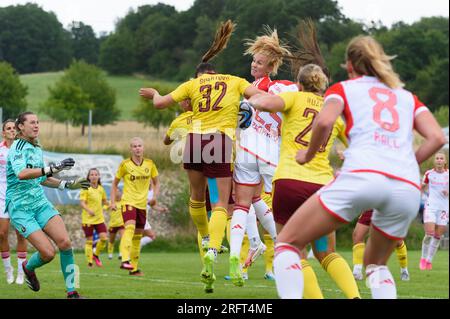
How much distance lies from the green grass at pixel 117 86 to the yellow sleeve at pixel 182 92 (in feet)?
182

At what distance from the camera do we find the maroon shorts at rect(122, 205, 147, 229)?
15055 millimetres

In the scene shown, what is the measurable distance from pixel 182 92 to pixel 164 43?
235 feet

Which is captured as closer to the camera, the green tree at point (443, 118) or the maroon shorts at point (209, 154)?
the maroon shorts at point (209, 154)

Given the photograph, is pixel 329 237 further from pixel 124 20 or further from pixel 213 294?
pixel 124 20

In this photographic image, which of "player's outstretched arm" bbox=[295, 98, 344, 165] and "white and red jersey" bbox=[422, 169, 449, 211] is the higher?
"player's outstretched arm" bbox=[295, 98, 344, 165]

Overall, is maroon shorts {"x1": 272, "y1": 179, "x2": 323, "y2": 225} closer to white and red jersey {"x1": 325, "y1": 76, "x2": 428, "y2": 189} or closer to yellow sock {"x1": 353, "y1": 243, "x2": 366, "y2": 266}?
white and red jersey {"x1": 325, "y1": 76, "x2": 428, "y2": 189}

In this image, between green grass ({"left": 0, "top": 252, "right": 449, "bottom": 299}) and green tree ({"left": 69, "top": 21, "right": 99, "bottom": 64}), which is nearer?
green grass ({"left": 0, "top": 252, "right": 449, "bottom": 299})

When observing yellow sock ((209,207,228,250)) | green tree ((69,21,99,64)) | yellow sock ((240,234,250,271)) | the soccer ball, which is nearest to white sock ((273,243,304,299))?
yellow sock ((209,207,228,250))

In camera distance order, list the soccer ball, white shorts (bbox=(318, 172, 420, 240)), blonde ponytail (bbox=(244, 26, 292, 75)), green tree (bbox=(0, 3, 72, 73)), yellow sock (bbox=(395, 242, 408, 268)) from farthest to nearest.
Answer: green tree (bbox=(0, 3, 72, 73)), yellow sock (bbox=(395, 242, 408, 268)), blonde ponytail (bbox=(244, 26, 292, 75)), the soccer ball, white shorts (bbox=(318, 172, 420, 240))

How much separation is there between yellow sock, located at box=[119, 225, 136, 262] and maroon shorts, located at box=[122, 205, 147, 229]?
20 centimetres

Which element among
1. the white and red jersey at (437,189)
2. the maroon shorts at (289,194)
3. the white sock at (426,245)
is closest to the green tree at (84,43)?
the white and red jersey at (437,189)

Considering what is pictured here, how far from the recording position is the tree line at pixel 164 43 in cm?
5009

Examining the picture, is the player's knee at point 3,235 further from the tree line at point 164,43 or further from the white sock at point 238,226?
the tree line at point 164,43
